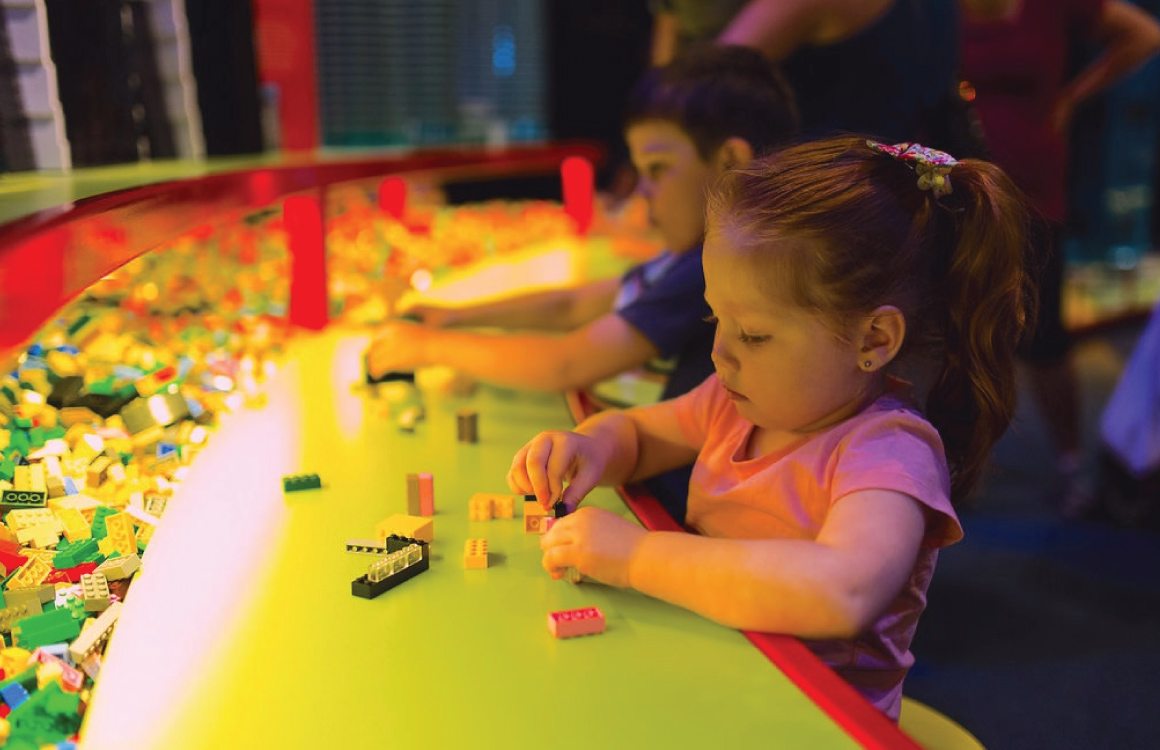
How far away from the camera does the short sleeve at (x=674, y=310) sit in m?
1.51

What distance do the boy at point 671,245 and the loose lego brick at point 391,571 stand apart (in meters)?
0.62

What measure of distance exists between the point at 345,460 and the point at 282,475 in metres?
0.09

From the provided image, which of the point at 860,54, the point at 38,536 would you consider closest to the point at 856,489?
the point at 38,536

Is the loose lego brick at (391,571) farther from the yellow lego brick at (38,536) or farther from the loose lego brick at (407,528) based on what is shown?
the yellow lego brick at (38,536)

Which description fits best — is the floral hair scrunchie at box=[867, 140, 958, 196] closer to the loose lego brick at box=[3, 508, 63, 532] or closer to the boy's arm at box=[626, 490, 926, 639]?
the boy's arm at box=[626, 490, 926, 639]

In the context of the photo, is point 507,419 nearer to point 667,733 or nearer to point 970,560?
point 667,733

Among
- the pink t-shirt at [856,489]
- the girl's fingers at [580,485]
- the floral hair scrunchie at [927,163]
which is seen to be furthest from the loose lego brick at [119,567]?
the floral hair scrunchie at [927,163]

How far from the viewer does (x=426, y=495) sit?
1.12 metres

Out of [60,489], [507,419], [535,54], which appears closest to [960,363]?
[507,419]

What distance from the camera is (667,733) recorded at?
707 millimetres

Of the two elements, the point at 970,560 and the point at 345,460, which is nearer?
the point at 345,460

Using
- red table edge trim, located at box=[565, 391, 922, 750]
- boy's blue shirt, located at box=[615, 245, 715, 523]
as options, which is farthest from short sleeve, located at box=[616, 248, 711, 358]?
red table edge trim, located at box=[565, 391, 922, 750]

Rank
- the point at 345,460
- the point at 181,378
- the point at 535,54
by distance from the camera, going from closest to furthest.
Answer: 1. the point at 345,460
2. the point at 181,378
3. the point at 535,54

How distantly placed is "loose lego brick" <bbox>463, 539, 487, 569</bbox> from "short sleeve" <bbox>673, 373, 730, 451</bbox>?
1.05ft
